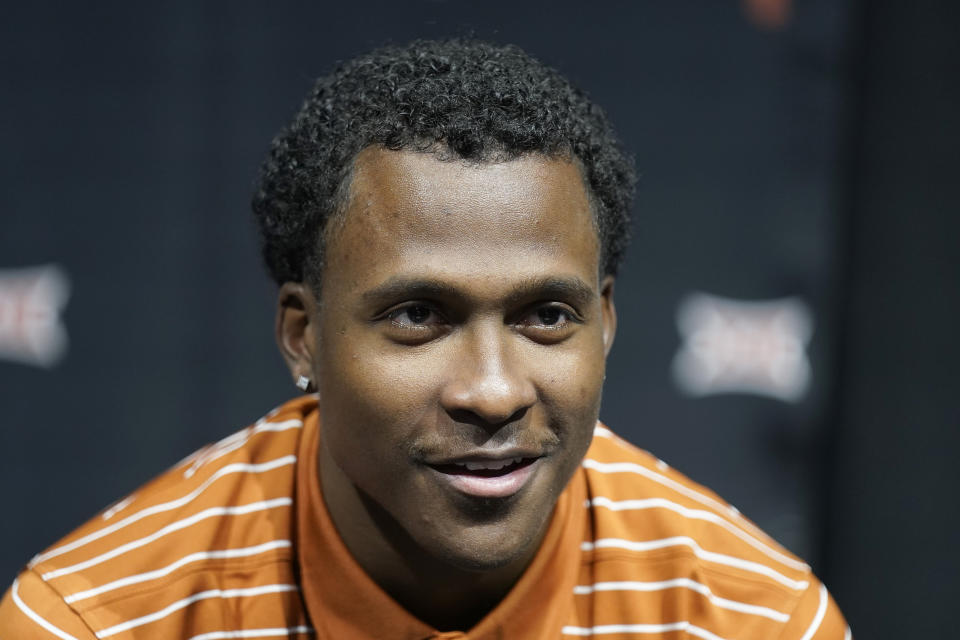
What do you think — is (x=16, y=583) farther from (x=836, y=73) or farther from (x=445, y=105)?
(x=836, y=73)

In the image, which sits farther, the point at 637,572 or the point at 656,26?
the point at 656,26

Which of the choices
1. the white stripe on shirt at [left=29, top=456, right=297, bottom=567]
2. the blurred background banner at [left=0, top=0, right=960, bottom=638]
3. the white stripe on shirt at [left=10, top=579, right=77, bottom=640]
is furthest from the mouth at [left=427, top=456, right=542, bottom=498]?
the blurred background banner at [left=0, top=0, right=960, bottom=638]

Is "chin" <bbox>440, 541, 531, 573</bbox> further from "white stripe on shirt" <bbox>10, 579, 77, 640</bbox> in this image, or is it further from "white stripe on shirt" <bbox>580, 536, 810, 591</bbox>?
"white stripe on shirt" <bbox>10, 579, 77, 640</bbox>

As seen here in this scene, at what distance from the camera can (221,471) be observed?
56.6 inches

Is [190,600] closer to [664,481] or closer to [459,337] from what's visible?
[459,337]

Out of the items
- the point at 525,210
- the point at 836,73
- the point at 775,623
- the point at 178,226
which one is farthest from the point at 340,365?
the point at 836,73

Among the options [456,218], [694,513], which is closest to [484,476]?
[456,218]

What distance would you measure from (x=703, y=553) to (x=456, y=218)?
0.54 m

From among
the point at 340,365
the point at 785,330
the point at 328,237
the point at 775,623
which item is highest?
the point at 328,237

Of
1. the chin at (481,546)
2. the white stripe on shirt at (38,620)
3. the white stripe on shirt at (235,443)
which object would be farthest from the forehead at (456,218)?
the white stripe on shirt at (38,620)

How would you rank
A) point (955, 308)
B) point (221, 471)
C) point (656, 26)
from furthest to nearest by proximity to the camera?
point (656, 26) < point (955, 308) < point (221, 471)

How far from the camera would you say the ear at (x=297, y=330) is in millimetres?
1335

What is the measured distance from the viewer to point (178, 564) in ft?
4.37

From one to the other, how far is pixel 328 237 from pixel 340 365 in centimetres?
14
